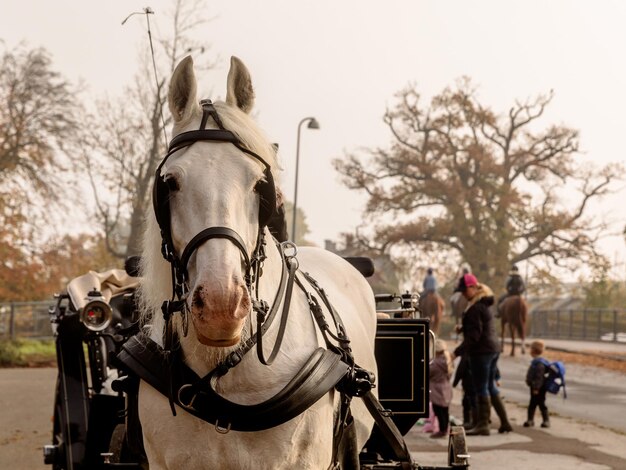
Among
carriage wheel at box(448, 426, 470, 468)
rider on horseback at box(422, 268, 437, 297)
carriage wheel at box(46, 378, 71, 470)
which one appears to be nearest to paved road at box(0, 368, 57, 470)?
carriage wheel at box(46, 378, 71, 470)

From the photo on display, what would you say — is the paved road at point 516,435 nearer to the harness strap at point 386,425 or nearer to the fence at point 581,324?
the harness strap at point 386,425

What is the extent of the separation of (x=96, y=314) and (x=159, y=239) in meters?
2.44

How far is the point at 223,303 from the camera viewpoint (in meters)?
3.02

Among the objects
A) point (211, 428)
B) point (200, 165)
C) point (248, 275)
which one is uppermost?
point (200, 165)

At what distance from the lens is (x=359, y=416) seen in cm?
504

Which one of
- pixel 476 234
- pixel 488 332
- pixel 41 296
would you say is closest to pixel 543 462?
pixel 488 332

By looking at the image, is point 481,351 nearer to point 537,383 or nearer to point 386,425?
point 537,383

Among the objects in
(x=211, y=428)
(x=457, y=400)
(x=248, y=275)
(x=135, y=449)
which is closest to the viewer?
(x=248, y=275)

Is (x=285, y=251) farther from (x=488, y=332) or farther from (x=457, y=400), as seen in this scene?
(x=457, y=400)

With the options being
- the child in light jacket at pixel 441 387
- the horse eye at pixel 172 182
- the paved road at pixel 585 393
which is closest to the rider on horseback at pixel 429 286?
the paved road at pixel 585 393

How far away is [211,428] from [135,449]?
0.61 m

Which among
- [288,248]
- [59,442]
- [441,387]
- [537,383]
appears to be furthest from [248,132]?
[537,383]

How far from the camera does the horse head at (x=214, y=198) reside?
3.07m

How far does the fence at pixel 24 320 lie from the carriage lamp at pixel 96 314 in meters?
22.2
